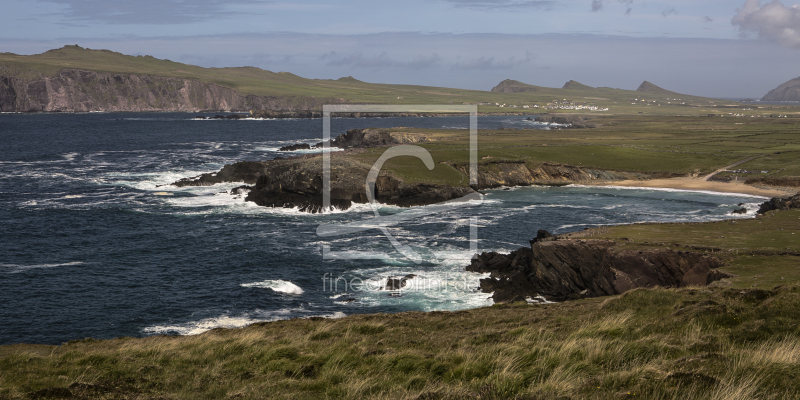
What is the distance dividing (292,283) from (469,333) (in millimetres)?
25672

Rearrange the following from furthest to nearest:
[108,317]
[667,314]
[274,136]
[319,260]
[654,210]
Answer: [274,136], [654,210], [319,260], [108,317], [667,314]

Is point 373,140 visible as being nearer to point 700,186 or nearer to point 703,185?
point 700,186

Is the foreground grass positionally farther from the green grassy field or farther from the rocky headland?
the green grassy field

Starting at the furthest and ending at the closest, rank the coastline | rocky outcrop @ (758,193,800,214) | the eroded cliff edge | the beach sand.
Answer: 1. the coastline
2. the beach sand
3. the eroded cliff edge
4. rocky outcrop @ (758,193,800,214)

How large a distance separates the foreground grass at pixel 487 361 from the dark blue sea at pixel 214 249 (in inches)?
629

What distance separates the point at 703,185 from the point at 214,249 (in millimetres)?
70845

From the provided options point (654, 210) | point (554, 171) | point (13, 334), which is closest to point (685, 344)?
point (13, 334)

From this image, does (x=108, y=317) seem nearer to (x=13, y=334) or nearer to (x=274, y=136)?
(x=13, y=334)

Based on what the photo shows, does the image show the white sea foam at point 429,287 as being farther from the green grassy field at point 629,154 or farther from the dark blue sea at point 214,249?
the green grassy field at point 629,154

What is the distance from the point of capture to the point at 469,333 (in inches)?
792

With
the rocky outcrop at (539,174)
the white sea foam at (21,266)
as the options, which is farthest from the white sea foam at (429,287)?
the rocky outcrop at (539,174)

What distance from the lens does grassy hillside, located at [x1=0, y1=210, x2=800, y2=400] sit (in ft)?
37.2

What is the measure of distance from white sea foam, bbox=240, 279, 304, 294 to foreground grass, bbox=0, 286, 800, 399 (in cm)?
1960

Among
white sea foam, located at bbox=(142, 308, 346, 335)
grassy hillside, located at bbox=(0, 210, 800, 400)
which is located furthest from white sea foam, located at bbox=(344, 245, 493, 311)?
grassy hillside, located at bbox=(0, 210, 800, 400)
